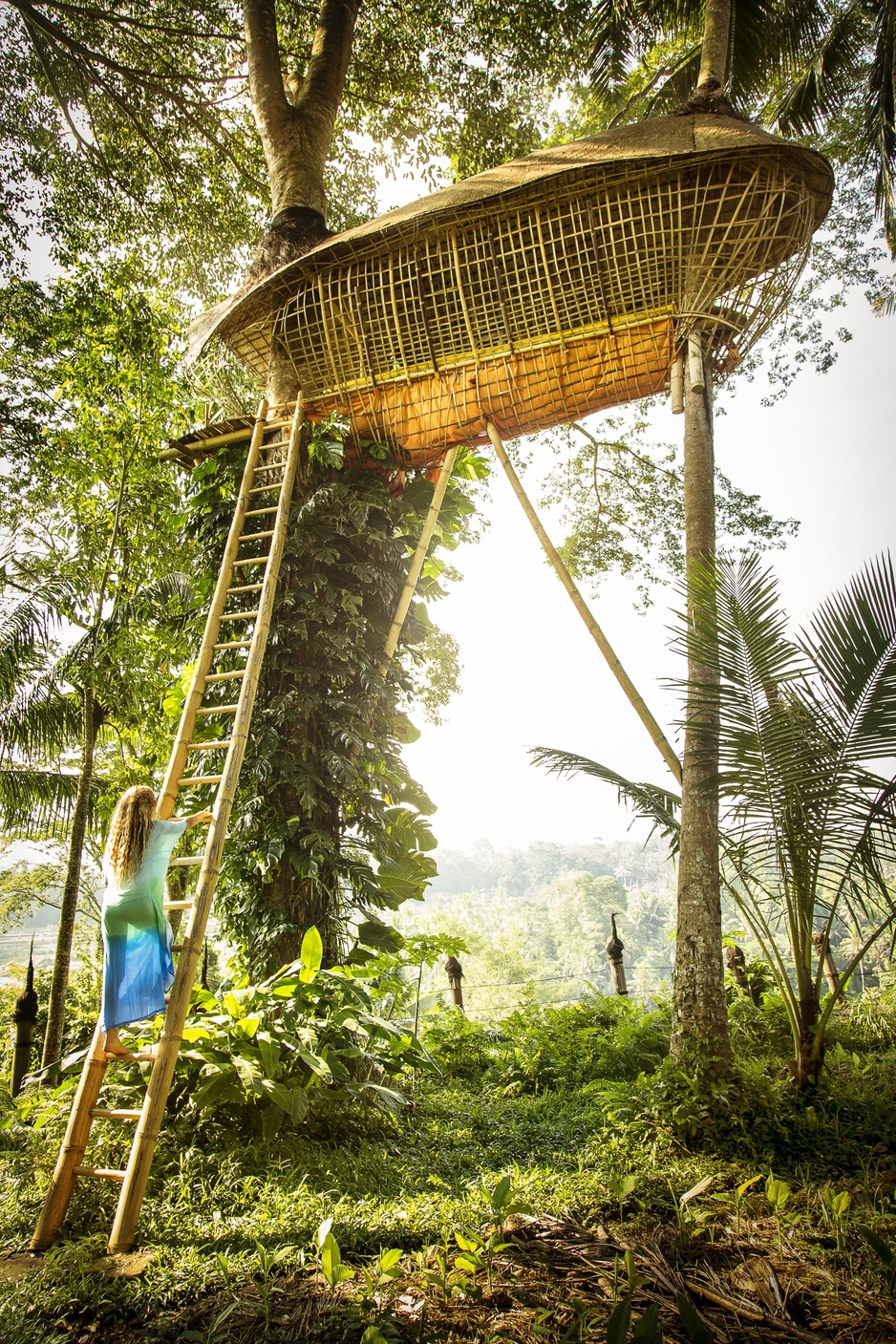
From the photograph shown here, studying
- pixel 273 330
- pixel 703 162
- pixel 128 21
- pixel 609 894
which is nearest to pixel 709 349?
pixel 703 162

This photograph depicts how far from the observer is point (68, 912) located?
5.27m

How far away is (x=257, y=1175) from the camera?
9.84 feet

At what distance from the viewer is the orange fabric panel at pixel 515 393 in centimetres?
490

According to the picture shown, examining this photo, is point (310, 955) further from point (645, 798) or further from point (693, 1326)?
point (693, 1326)

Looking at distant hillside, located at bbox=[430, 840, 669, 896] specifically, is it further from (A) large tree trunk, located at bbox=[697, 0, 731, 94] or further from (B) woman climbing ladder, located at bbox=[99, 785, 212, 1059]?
(B) woman climbing ladder, located at bbox=[99, 785, 212, 1059]

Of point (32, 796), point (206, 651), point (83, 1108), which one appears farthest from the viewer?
point (32, 796)

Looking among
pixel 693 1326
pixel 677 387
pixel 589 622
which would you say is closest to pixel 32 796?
pixel 589 622

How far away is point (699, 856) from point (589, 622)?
5.61 feet

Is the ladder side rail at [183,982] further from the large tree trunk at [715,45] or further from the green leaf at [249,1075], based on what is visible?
the large tree trunk at [715,45]

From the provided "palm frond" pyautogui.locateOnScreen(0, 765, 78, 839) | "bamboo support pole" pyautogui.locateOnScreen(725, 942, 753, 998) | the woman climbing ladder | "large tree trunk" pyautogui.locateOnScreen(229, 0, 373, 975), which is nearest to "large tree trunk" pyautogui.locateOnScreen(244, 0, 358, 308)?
"large tree trunk" pyautogui.locateOnScreen(229, 0, 373, 975)

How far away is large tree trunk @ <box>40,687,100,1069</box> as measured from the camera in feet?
16.8

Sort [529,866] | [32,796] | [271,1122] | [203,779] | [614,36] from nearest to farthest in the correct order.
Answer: [271,1122] → [203,779] → [32,796] → [614,36] → [529,866]

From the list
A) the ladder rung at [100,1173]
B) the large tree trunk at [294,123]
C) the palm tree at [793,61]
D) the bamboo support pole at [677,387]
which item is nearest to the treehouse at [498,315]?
the bamboo support pole at [677,387]

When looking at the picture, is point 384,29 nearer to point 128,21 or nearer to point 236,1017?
point 128,21
